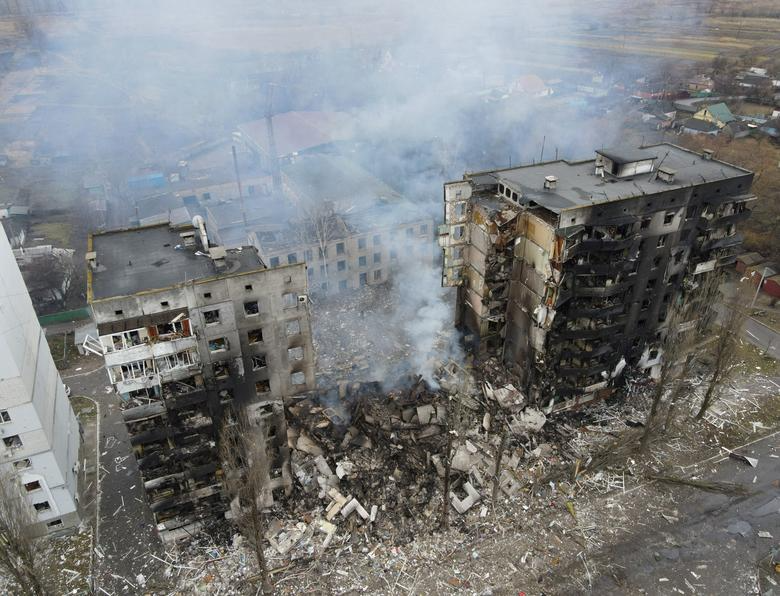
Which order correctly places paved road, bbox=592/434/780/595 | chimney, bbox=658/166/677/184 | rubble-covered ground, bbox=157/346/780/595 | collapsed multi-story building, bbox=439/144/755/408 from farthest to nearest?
chimney, bbox=658/166/677/184 < collapsed multi-story building, bbox=439/144/755/408 < rubble-covered ground, bbox=157/346/780/595 < paved road, bbox=592/434/780/595

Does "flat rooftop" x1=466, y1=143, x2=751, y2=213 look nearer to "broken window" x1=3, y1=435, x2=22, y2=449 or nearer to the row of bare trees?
the row of bare trees

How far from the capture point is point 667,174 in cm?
3077

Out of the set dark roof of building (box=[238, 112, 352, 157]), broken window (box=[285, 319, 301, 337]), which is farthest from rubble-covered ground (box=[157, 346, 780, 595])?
dark roof of building (box=[238, 112, 352, 157])

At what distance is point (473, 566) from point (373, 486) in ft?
20.9

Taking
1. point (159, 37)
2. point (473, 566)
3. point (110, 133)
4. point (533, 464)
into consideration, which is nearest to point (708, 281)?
point (533, 464)

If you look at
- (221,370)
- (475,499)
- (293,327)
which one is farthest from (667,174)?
(221,370)

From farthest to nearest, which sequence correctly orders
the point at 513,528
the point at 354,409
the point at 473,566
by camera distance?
the point at 354,409 < the point at 513,528 < the point at 473,566

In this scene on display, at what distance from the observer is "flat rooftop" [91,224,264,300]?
23.2 m

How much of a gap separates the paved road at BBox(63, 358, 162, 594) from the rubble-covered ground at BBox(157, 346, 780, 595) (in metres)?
1.56

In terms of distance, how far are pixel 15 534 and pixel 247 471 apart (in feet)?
31.4

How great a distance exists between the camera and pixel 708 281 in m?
33.7

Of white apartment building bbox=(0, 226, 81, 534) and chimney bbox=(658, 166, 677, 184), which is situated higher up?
chimney bbox=(658, 166, 677, 184)

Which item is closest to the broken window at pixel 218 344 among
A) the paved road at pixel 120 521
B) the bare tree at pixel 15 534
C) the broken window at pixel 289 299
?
the broken window at pixel 289 299

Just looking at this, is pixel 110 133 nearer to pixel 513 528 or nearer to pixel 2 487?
pixel 2 487
